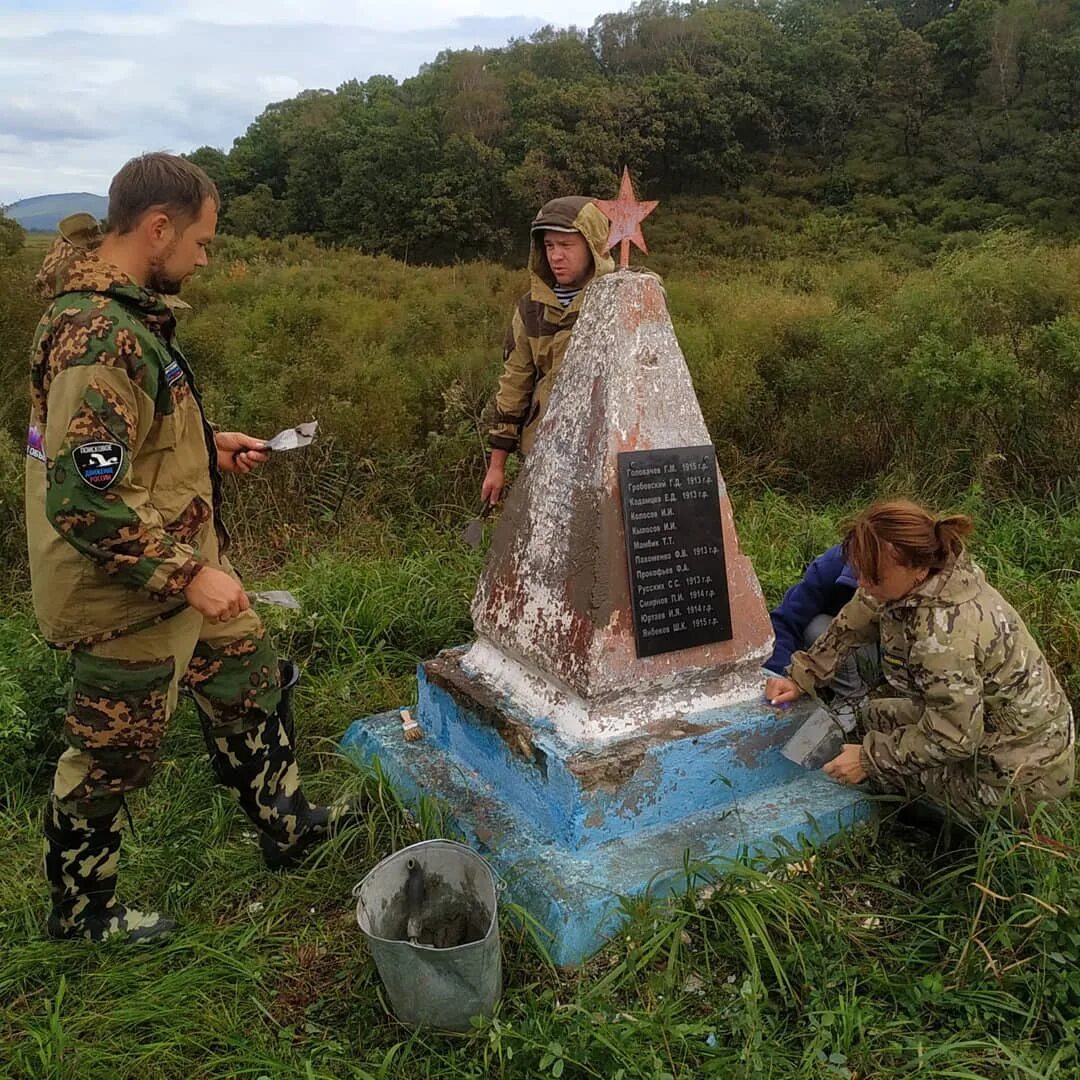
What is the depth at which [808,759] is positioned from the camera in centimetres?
264

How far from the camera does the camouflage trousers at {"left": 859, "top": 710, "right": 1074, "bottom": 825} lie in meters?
2.41

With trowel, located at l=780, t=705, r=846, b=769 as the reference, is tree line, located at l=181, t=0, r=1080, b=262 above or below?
above

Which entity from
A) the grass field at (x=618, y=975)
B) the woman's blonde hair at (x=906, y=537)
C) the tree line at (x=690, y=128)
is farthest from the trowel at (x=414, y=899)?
the tree line at (x=690, y=128)

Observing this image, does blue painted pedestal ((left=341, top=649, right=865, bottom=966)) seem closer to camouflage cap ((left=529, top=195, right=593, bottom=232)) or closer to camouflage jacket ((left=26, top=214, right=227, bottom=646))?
camouflage jacket ((left=26, top=214, right=227, bottom=646))

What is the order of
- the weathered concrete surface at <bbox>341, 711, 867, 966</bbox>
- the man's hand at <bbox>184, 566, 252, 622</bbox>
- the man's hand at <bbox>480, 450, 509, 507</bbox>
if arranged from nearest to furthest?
the man's hand at <bbox>184, 566, 252, 622</bbox> < the weathered concrete surface at <bbox>341, 711, 867, 966</bbox> < the man's hand at <bbox>480, 450, 509, 507</bbox>

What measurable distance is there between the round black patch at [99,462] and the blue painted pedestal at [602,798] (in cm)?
125

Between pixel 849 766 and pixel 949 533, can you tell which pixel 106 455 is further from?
pixel 849 766

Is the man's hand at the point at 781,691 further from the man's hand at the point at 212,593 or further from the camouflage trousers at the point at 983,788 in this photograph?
the man's hand at the point at 212,593

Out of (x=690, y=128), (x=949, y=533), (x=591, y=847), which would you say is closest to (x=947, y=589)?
(x=949, y=533)

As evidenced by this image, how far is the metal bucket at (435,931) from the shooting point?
1902 millimetres

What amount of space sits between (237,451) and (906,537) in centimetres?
184

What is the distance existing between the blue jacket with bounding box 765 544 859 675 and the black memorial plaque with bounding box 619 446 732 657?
0.92 metres

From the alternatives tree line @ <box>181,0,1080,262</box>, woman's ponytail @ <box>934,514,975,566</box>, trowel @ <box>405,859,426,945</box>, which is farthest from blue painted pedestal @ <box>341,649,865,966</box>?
tree line @ <box>181,0,1080,262</box>

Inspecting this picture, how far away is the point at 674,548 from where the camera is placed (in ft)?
8.30
